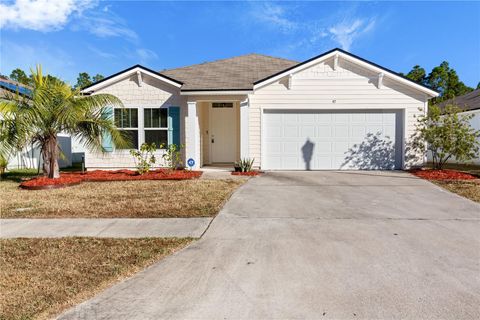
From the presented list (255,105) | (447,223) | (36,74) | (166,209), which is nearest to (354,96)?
(255,105)

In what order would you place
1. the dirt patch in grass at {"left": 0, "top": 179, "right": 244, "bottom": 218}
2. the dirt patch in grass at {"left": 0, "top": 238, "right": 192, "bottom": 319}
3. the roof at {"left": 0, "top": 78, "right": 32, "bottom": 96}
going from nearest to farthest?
the dirt patch in grass at {"left": 0, "top": 238, "right": 192, "bottom": 319}, the dirt patch in grass at {"left": 0, "top": 179, "right": 244, "bottom": 218}, the roof at {"left": 0, "top": 78, "right": 32, "bottom": 96}

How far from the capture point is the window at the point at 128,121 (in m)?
12.7

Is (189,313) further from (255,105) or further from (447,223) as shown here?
(255,105)

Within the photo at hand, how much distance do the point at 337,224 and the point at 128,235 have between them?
11.6 ft

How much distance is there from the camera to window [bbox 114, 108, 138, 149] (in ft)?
41.7

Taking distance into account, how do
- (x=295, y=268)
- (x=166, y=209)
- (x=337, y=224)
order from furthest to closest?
(x=166, y=209)
(x=337, y=224)
(x=295, y=268)

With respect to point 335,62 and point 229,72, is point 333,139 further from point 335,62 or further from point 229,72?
point 229,72

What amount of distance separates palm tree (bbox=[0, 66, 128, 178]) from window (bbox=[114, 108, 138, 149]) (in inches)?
76.3

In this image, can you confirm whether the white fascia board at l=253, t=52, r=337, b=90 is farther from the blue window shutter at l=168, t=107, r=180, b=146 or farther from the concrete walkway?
the concrete walkway

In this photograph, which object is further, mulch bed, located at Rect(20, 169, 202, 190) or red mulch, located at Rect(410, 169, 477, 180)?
red mulch, located at Rect(410, 169, 477, 180)

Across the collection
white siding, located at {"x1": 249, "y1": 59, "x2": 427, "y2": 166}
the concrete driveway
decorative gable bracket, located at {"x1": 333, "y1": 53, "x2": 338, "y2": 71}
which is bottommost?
the concrete driveway

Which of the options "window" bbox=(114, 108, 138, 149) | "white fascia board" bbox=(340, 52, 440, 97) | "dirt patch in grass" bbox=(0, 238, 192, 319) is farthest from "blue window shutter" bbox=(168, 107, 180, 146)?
"dirt patch in grass" bbox=(0, 238, 192, 319)

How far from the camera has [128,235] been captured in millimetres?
5199

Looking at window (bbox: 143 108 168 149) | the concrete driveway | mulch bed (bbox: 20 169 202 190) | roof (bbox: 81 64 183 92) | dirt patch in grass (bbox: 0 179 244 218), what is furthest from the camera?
window (bbox: 143 108 168 149)
